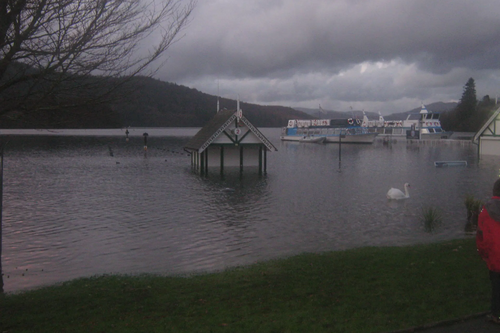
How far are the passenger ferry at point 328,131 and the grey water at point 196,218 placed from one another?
68434 mm

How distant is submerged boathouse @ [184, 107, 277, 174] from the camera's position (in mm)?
36031

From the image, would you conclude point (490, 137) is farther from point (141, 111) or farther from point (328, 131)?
point (141, 111)

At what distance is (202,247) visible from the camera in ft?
47.4

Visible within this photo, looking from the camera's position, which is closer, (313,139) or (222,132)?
(222,132)

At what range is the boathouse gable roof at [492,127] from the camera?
49.8 m

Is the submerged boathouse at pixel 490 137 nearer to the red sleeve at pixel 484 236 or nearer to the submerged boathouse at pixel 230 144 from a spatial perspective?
the submerged boathouse at pixel 230 144

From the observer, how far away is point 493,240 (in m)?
6.47

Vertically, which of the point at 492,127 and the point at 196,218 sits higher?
the point at 492,127

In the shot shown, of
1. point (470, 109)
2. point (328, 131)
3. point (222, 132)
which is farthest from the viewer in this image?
point (470, 109)

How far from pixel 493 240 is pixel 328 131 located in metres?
109

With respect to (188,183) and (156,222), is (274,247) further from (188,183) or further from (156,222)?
(188,183)

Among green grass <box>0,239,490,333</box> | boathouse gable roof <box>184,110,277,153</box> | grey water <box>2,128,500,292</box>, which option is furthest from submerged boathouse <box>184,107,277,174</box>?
green grass <box>0,239,490,333</box>

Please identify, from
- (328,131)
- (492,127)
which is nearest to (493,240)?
(492,127)

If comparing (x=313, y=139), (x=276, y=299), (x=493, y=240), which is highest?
(x=313, y=139)
